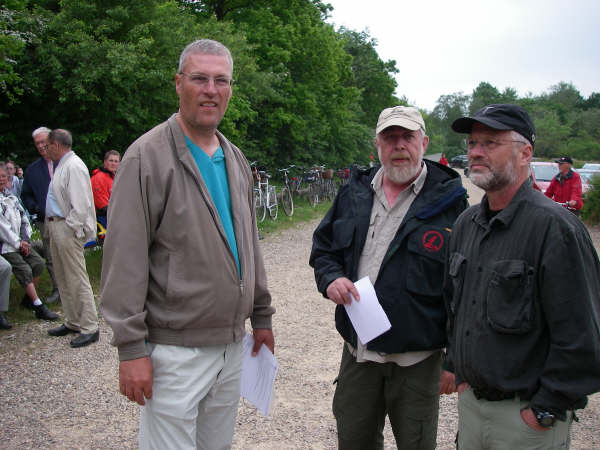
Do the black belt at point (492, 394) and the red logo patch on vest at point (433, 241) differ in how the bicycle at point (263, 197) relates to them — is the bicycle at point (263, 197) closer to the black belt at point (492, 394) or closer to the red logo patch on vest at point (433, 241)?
the red logo patch on vest at point (433, 241)

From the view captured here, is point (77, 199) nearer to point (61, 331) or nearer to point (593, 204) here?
point (61, 331)

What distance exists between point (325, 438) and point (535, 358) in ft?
7.24

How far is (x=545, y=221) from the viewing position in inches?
73.4

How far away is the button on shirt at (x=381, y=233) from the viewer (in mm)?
2554

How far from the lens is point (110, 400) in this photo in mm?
4242

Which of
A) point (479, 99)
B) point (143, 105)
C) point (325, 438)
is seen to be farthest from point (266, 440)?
point (479, 99)

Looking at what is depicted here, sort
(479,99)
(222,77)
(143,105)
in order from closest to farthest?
(222,77) < (143,105) < (479,99)

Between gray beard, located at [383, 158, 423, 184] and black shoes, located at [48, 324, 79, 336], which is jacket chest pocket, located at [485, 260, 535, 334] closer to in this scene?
gray beard, located at [383, 158, 423, 184]

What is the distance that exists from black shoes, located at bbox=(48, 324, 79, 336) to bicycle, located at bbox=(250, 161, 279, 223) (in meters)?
8.37

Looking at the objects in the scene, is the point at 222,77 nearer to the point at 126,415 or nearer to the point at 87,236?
the point at 126,415

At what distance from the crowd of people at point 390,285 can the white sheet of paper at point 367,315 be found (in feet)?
0.16

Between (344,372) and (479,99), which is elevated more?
(479,99)

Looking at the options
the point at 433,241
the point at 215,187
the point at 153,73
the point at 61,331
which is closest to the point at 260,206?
the point at 153,73

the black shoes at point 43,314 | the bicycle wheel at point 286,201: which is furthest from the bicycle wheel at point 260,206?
the black shoes at point 43,314
